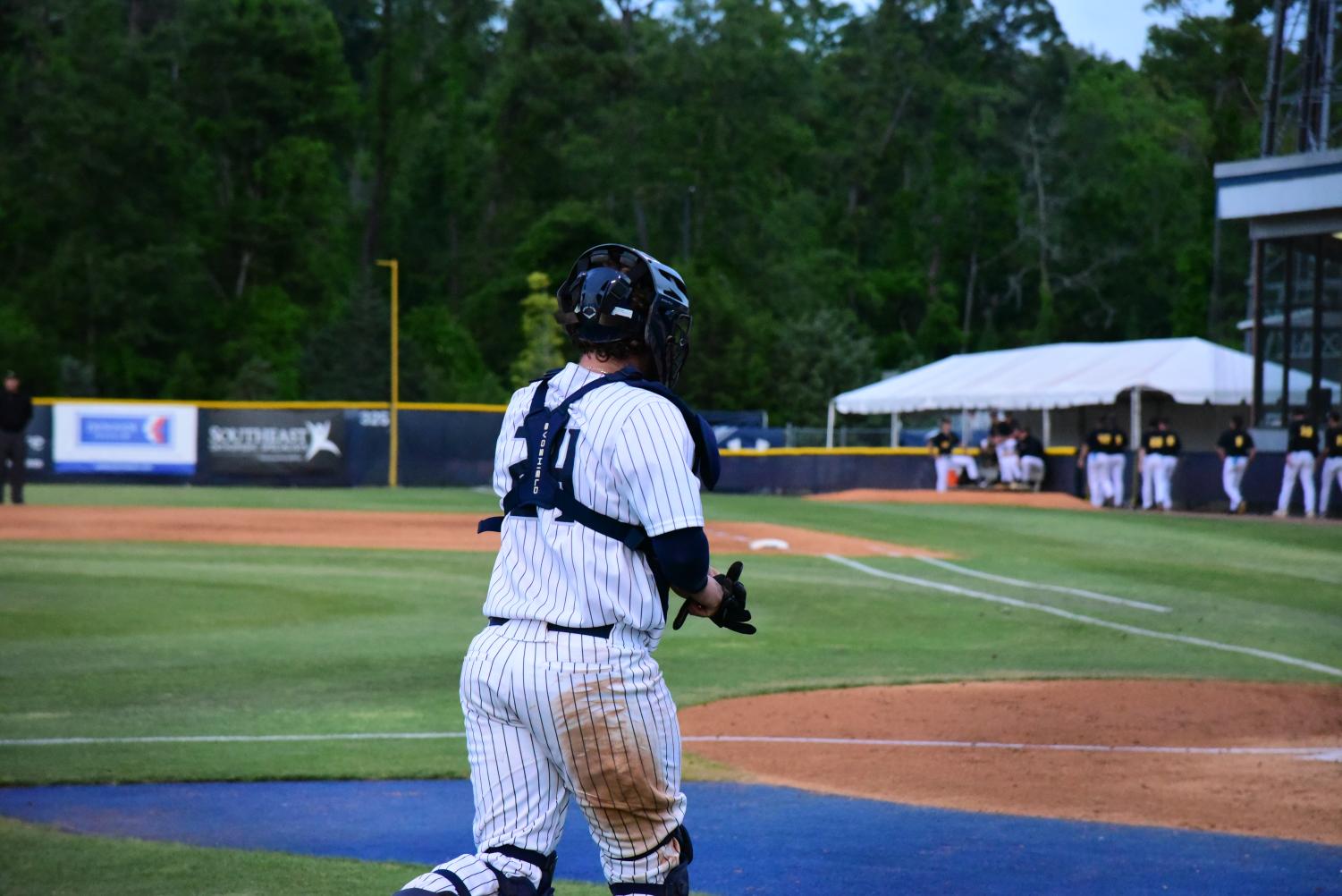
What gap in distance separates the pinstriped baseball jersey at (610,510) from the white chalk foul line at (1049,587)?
13.1 metres

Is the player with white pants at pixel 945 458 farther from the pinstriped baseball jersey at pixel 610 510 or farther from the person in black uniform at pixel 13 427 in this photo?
the pinstriped baseball jersey at pixel 610 510

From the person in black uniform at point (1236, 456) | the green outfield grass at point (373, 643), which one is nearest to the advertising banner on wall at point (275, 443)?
the green outfield grass at point (373, 643)

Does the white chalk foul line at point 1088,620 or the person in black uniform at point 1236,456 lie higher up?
the person in black uniform at point 1236,456

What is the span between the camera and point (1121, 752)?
27.9 feet

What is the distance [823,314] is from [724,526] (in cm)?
3656

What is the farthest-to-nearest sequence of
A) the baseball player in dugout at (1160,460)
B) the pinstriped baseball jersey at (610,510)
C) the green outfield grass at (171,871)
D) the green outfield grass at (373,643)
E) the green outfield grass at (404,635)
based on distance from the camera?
the baseball player in dugout at (1160,460), the green outfield grass at (404,635), the green outfield grass at (373,643), the green outfield grass at (171,871), the pinstriped baseball jersey at (610,510)

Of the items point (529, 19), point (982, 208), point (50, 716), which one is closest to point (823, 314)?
point (982, 208)

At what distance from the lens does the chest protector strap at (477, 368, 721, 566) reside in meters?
3.70

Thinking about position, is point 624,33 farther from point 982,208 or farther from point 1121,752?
point 1121,752

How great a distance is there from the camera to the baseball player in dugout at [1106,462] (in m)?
30.4

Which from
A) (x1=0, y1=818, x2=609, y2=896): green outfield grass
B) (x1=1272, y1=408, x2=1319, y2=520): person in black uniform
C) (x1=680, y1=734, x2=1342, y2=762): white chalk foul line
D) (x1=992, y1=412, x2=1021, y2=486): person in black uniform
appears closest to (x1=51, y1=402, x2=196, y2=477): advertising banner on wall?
(x1=992, y1=412, x2=1021, y2=486): person in black uniform

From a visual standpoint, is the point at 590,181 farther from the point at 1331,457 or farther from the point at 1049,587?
the point at 1049,587

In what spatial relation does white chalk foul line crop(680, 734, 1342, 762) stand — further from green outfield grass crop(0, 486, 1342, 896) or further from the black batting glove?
the black batting glove

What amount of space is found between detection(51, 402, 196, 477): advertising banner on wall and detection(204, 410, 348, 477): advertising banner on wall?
24.0 inches
